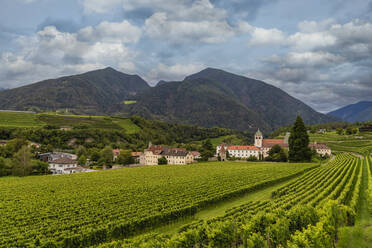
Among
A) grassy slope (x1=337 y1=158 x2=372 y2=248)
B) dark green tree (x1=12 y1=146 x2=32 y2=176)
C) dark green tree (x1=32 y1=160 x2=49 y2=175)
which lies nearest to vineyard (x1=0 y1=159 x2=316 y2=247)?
grassy slope (x1=337 y1=158 x2=372 y2=248)

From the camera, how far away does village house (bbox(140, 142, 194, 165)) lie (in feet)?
357

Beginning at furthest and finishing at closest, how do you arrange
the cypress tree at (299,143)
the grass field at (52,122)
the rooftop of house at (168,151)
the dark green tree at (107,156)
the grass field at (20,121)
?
the grass field at (52,122), the grass field at (20,121), the rooftop of house at (168,151), the dark green tree at (107,156), the cypress tree at (299,143)

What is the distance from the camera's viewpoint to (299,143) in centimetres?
8019

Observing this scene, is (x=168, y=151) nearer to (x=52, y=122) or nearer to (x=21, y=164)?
(x=21, y=164)

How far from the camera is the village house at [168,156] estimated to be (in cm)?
10875

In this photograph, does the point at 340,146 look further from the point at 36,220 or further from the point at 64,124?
the point at 64,124

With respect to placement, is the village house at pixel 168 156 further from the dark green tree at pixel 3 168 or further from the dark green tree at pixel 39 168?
the dark green tree at pixel 3 168

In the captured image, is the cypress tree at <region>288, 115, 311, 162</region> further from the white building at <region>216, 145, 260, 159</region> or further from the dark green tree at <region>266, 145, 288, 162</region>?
the white building at <region>216, 145, 260, 159</region>

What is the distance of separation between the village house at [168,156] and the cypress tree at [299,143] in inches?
1807

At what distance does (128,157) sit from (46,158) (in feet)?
117

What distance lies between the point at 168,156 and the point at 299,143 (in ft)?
194

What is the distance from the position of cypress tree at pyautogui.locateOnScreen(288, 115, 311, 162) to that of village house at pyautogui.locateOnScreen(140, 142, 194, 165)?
45893 mm

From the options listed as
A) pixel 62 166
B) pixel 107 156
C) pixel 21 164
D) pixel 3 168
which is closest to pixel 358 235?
pixel 21 164

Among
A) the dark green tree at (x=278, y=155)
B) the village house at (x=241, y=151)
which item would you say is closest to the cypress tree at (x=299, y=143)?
the dark green tree at (x=278, y=155)
